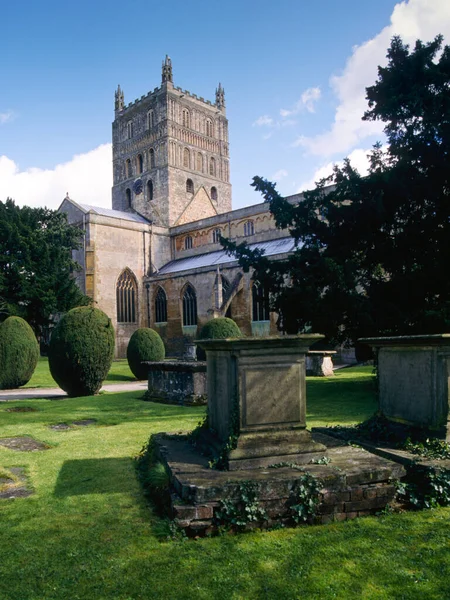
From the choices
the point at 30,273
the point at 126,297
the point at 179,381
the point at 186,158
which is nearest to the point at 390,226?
the point at 179,381

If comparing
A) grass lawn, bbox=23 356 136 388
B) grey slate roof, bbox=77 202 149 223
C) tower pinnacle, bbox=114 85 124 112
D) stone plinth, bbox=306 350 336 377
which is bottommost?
grass lawn, bbox=23 356 136 388

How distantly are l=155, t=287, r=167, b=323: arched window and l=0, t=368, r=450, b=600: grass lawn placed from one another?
29.9 m

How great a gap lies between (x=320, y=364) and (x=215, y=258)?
1864 cm

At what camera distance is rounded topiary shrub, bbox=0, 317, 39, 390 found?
16.0 metres

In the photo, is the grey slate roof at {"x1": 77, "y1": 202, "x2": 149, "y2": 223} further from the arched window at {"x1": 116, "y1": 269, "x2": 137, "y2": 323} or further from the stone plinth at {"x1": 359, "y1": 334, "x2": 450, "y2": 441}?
the stone plinth at {"x1": 359, "y1": 334, "x2": 450, "y2": 441}

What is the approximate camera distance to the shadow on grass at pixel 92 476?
15.3 ft

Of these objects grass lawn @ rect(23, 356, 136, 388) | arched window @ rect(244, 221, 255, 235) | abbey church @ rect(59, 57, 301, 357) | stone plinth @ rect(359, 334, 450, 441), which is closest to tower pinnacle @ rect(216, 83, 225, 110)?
abbey church @ rect(59, 57, 301, 357)

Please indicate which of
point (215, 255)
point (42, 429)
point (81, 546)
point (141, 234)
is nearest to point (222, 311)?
point (215, 255)

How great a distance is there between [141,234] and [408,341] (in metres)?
33.6

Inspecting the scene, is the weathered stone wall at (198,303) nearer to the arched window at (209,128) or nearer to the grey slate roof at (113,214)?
the grey slate roof at (113,214)

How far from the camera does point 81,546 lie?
338 centimetres

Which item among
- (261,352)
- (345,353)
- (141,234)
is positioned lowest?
(345,353)

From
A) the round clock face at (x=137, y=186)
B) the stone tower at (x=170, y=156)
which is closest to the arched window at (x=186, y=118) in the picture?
the stone tower at (x=170, y=156)

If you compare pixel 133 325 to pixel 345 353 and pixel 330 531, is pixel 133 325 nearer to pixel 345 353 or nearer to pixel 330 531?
pixel 345 353
